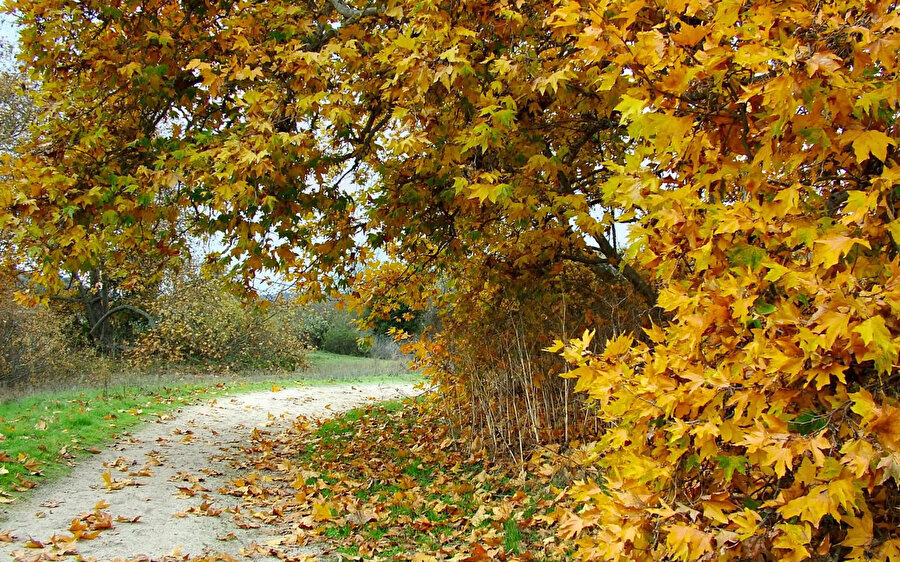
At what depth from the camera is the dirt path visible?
14.1 ft

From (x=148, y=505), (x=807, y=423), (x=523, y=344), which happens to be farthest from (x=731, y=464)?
(x=148, y=505)

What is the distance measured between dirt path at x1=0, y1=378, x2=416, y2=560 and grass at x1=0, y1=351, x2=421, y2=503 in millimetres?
258

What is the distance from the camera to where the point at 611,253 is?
20.6ft

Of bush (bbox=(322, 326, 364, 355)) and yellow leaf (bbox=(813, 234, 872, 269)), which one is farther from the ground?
yellow leaf (bbox=(813, 234, 872, 269))

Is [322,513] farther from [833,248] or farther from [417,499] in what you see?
[833,248]

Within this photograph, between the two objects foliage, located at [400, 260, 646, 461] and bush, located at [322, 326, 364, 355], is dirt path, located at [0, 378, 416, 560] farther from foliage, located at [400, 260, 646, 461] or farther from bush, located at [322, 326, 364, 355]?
bush, located at [322, 326, 364, 355]

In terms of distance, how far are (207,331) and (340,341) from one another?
52.0 ft

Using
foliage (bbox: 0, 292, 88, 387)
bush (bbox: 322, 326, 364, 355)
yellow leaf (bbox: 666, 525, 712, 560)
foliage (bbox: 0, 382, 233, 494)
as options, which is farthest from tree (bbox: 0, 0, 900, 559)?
bush (bbox: 322, 326, 364, 355)

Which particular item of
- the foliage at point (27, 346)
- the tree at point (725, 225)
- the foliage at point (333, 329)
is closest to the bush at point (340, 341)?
the foliage at point (333, 329)

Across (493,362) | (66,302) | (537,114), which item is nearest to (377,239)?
(493,362)

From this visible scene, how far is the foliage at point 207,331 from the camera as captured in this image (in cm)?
1855

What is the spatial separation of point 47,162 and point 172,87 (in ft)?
4.25

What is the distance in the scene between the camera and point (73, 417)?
818 cm

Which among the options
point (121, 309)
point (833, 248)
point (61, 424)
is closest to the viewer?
point (833, 248)
